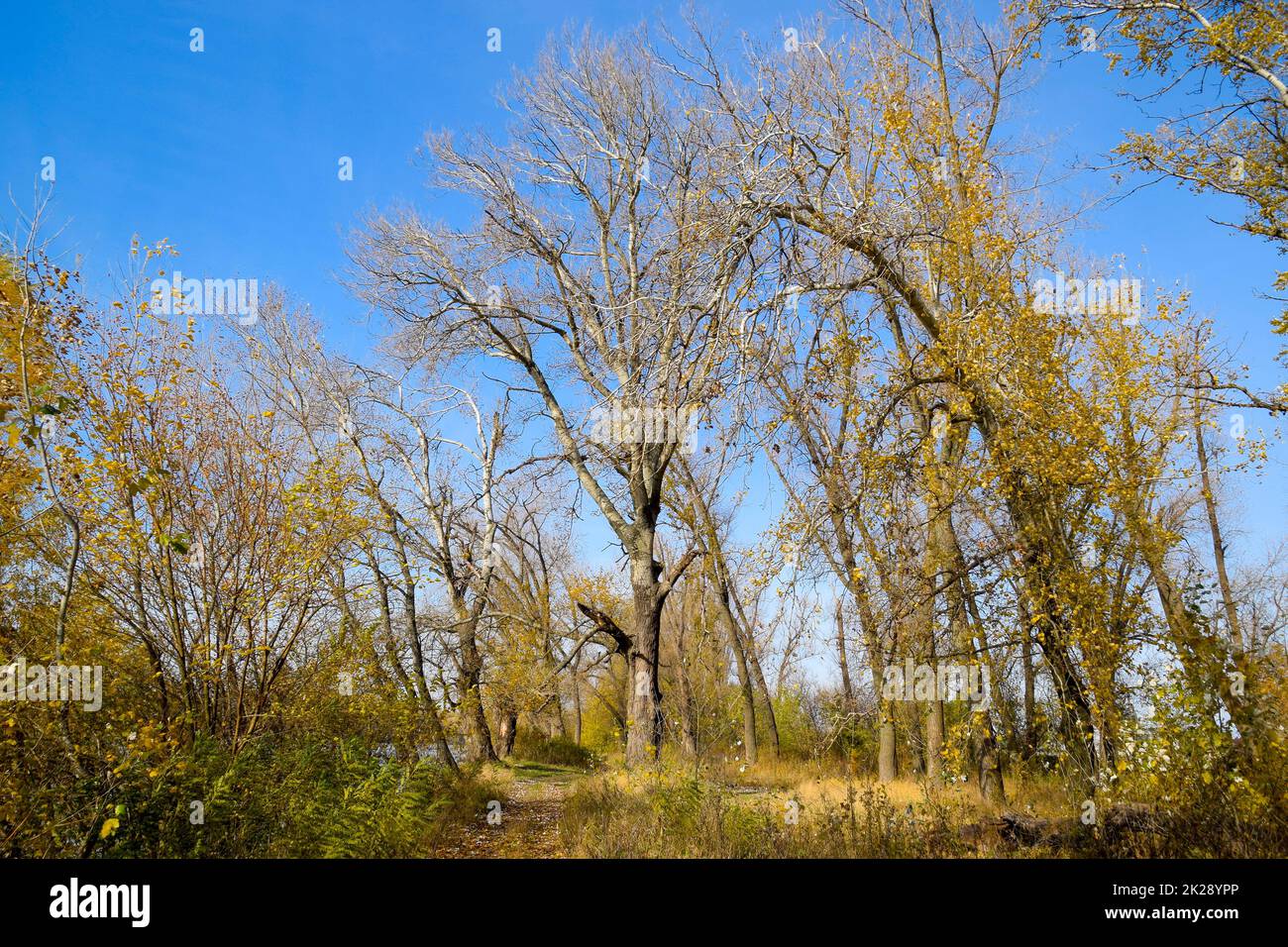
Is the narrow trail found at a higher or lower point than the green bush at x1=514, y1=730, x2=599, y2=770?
higher

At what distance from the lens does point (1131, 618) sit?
776 cm

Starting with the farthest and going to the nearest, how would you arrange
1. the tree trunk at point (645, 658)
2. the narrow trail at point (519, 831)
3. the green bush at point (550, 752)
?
the green bush at point (550, 752) → the tree trunk at point (645, 658) → the narrow trail at point (519, 831)

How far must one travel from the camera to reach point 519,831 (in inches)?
340

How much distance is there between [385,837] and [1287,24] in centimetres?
1076

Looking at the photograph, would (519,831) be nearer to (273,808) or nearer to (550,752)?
(273,808)

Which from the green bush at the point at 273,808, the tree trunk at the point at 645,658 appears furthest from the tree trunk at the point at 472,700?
the green bush at the point at 273,808

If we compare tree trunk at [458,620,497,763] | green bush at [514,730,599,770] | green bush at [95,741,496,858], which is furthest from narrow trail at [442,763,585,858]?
green bush at [514,730,599,770]

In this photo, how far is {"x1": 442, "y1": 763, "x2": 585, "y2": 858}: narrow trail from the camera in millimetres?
7621

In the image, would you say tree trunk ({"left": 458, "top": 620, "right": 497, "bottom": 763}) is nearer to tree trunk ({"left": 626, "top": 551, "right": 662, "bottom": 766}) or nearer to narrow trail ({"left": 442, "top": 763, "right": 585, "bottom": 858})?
narrow trail ({"left": 442, "top": 763, "right": 585, "bottom": 858})

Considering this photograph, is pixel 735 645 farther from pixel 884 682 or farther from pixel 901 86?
pixel 901 86

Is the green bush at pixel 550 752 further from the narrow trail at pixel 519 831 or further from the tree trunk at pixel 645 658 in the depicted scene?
the narrow trail at pixel 519 831

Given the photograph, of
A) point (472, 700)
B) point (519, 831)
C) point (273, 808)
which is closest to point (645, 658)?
point (472, 700)

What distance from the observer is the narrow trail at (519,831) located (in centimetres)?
762

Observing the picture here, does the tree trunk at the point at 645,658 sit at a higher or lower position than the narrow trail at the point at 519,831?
higher
